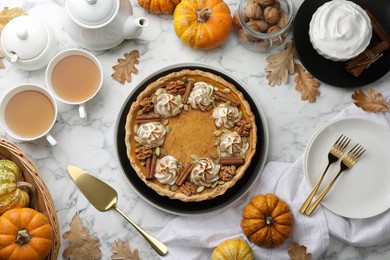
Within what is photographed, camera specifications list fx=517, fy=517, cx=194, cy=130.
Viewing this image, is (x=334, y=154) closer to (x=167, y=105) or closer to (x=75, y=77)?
(x=167, y=105)

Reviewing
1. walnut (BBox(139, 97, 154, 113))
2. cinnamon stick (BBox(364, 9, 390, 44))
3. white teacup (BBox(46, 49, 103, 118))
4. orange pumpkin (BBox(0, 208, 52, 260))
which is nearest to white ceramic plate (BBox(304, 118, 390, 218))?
cinnamon stick (BBox(364, 9, 390, 44))

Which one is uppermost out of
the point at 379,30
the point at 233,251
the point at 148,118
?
the point at 379,30

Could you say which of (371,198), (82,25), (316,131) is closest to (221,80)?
(316,131)

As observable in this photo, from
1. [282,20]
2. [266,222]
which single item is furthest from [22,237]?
[282,20]

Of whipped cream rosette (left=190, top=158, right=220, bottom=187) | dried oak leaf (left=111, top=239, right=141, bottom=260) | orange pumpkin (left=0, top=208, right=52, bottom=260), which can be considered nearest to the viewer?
orange pumpkin (left=0, top=208, right=52, bottom=260)

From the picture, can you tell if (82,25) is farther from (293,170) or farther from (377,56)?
(377,56)

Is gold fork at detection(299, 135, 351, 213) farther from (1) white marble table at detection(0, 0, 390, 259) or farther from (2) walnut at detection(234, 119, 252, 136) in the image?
(2) walnut at detection(234, 119, 252, 136)

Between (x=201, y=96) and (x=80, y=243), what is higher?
(x=201, y=96)

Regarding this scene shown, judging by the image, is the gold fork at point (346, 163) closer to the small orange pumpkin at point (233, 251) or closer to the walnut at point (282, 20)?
the small orange pumpkin at point (233, 251)
